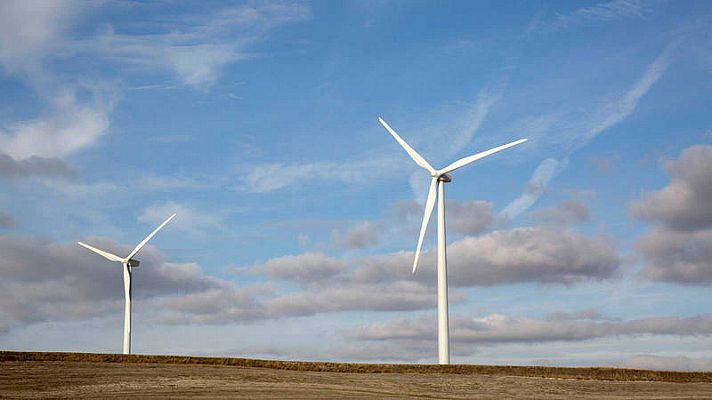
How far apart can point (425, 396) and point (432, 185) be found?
23.4 metres

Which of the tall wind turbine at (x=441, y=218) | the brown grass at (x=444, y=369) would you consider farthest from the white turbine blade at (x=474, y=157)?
the brown grass at (x=444, y=369)

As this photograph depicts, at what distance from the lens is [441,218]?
59500 millimetres

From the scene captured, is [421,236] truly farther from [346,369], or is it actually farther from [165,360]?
[165,360]

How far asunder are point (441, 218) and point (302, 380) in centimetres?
1780

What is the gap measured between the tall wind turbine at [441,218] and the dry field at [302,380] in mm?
2930

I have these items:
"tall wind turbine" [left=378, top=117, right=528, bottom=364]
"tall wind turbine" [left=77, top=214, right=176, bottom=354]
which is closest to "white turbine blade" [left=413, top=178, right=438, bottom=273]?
"tall wind turbine" [left=378, top=117, right=528, bottom=364]

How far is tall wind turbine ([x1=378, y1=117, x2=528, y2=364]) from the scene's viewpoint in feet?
180

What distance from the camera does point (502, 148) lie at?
210 ft

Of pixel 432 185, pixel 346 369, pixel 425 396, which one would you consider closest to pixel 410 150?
pixel 432 185

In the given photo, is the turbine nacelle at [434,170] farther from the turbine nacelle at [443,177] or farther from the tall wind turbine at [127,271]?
the tall wind turbine at [127,271]

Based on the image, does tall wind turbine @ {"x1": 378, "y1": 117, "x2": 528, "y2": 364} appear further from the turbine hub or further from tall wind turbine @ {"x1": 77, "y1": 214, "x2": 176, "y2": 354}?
tall wind turbine @ {"x1": 77, "y1": 214, "x2": 176, "y2": 354}

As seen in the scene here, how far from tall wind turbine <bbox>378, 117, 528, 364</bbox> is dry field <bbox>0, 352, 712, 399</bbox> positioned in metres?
2.93

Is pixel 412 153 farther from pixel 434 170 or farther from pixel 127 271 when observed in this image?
pixel 127 271

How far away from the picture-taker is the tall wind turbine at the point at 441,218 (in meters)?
54.7
